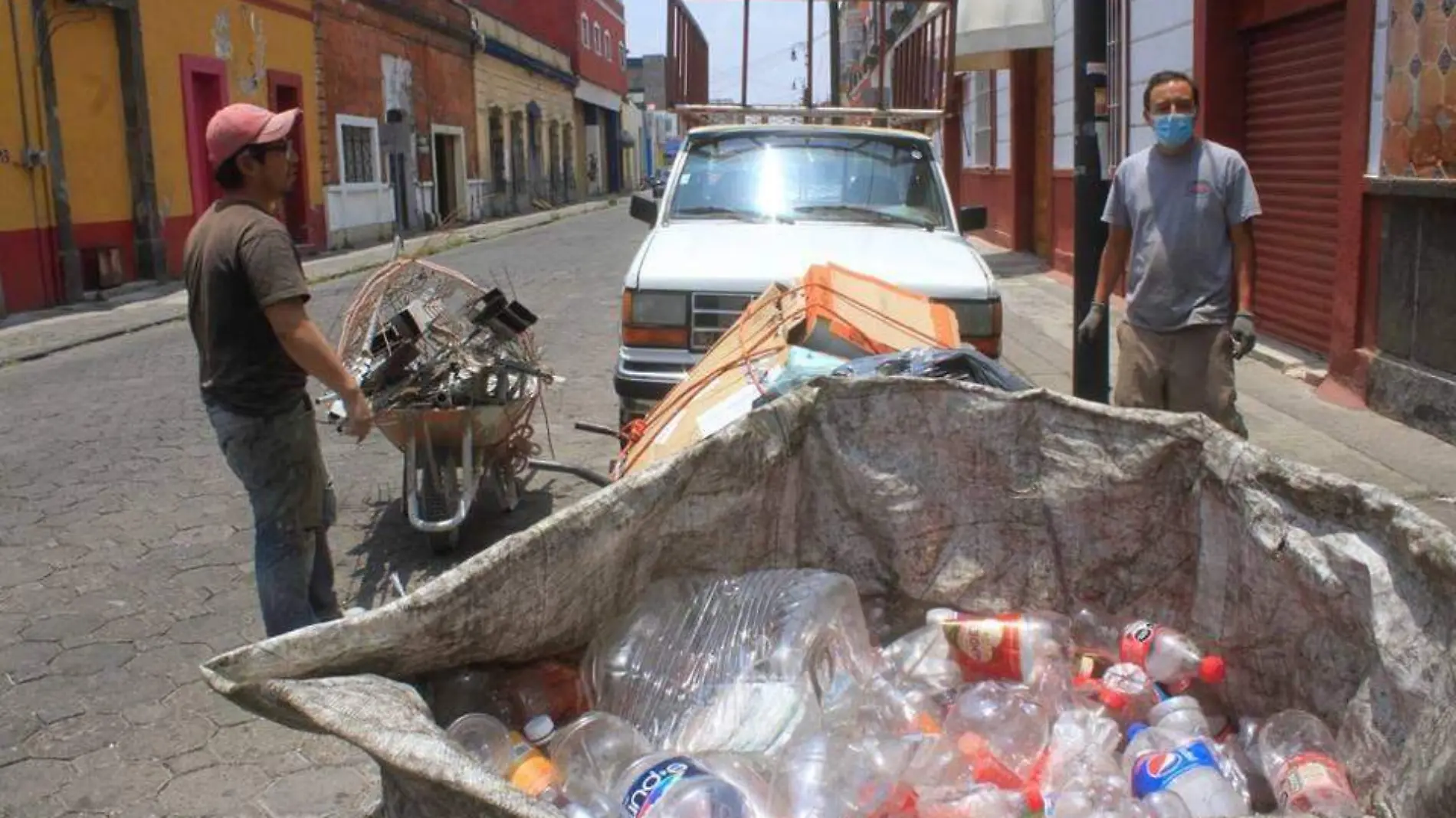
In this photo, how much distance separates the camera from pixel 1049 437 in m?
2.80

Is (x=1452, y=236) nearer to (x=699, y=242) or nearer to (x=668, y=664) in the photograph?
(x=699, y=242)

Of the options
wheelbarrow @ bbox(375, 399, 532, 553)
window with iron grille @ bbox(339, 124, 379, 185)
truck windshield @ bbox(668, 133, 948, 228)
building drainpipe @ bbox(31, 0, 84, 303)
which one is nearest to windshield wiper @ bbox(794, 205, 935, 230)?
truck windshield @ bbox(668, 133, 948, 228)

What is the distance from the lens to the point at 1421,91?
6852 mm

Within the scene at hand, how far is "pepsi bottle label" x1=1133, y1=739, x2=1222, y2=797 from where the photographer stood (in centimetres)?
225

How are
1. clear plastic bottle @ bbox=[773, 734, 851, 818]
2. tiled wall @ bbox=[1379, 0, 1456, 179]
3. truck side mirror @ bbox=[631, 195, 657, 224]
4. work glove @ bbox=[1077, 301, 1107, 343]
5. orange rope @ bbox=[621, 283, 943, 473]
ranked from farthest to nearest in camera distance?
1. truck side mirror @ bbox=[631, 195, 657, 224]
2. tiled wall @ bbox=[1379, 0, 1456, 179]
3. work glove @ bbox=[1077, 301, 1107, 343]
4. orange rope @ bbox=[621, 283, 943, 473]
5. clear plastic bottle @ bbox=[773, 734, 851, 818]

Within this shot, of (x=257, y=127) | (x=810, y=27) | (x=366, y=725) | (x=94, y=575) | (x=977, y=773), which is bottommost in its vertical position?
(x=94, y=575)

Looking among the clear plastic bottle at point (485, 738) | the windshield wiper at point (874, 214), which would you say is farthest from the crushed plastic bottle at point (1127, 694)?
the windshield wiper at point (874, 214)

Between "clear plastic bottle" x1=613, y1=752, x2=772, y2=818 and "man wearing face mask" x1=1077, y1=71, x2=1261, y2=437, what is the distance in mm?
3494

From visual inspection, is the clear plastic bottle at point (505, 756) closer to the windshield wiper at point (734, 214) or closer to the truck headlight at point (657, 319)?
the truck headlight at point (657, 319)

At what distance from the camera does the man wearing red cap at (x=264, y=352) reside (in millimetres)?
3820

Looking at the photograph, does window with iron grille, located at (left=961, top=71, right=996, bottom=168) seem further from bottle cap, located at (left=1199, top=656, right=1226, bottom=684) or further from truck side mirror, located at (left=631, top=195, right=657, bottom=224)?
bottle cap, located at (left=1199, top=656, right=1226, bottom=684)

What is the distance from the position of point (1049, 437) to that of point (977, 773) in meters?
0.76

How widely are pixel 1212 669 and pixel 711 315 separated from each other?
394 centimetres

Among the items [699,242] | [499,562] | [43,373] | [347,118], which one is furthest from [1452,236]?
[347,118]
